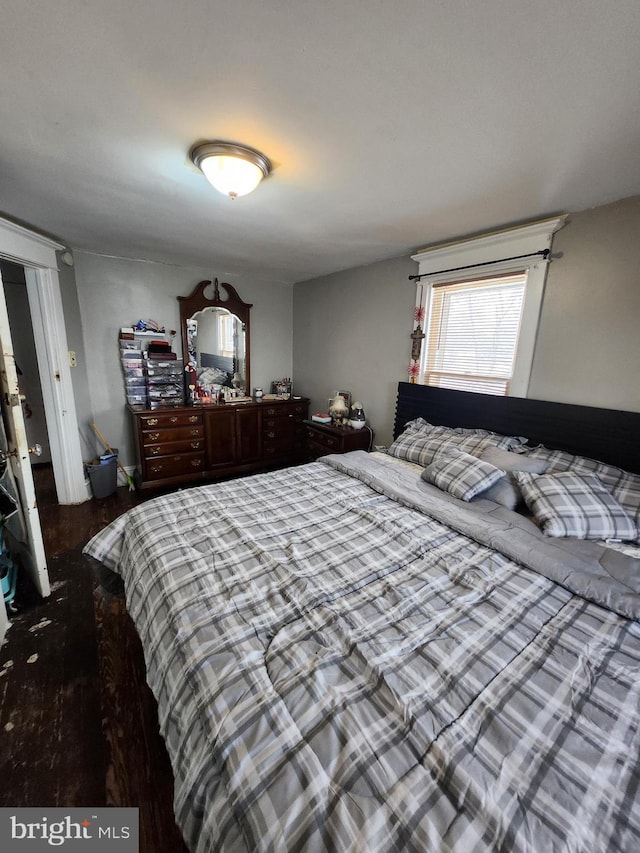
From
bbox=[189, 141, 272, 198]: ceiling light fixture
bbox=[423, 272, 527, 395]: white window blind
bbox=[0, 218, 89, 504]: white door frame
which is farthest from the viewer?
bbox=[0, 218, 89, 504]: white door frame

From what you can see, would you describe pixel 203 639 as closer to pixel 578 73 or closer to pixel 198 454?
pixel 578 73

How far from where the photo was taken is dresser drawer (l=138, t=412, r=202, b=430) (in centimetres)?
313

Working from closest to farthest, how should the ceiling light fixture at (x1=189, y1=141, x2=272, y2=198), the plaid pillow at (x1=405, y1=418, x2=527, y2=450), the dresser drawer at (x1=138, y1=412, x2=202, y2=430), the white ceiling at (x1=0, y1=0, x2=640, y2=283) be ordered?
the white ceiling at (x1=0, y1=0, x2=640, y2=283) < the ceiling light fixture at (x1=189, y1=141, x2=272, y2=198) < the plaid pillow at (x1=405, y1=418, x2=527, y2=450) < the dresser drawer at (x1=138, y1=412, x2=202, y2=430)

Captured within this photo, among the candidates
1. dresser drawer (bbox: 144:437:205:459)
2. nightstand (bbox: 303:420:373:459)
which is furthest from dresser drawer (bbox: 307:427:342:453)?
dresser drawer (bbox: 144:437:205:459)

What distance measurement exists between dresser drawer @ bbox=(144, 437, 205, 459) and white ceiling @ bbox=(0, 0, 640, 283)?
1944 millimetres

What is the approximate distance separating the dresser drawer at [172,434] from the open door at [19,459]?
4.03 ft

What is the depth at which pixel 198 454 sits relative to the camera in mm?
3484

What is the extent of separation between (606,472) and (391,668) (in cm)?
168

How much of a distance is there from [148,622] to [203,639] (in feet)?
1.06

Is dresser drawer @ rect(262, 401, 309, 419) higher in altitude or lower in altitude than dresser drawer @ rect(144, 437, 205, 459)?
higher

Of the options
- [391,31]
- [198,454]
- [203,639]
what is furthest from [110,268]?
[203,639]

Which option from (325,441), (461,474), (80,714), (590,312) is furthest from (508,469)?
(80,714)

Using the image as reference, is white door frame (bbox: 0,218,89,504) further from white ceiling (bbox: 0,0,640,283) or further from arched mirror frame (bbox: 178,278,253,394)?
arched mirror frame (bbox: 178,278,253,394)

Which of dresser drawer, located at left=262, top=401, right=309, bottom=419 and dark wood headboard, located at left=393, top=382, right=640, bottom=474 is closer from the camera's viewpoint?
dark wood headboard, located at left=393, top=382, right=640, bottom=474
